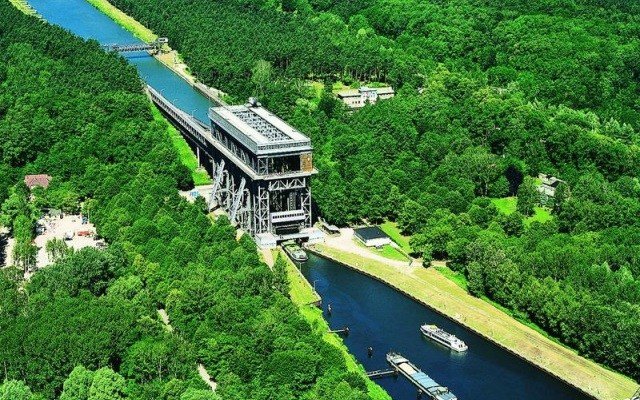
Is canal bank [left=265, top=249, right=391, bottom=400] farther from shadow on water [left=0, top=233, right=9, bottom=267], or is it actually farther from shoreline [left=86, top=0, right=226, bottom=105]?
shoreline [left=86, top=0, right=226, bottom=105]

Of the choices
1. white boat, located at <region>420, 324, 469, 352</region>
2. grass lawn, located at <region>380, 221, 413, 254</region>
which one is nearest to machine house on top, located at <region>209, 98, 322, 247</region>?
grass lawn, located at <region>380, 221, 413, 254</region>

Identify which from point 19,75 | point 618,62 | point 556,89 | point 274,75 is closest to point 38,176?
point 19,75

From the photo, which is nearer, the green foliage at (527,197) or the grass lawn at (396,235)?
the grass lawn at (396,235)

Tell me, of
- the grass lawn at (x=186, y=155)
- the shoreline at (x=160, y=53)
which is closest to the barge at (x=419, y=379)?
the grass lawn at (x=186, y=155)

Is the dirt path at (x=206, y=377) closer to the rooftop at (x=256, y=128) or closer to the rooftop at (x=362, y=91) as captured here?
the rooftop at (x=256, y=128)

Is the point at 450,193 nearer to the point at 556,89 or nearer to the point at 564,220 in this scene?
the point at 564,220

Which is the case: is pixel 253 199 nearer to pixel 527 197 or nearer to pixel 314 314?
pixel 314 314
